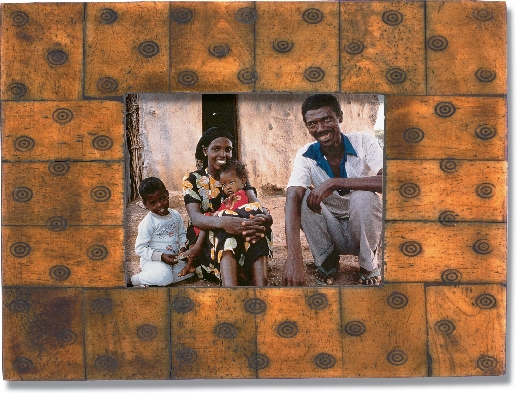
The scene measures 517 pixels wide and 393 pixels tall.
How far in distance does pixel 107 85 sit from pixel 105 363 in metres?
1.54

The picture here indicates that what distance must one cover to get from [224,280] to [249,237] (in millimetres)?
275

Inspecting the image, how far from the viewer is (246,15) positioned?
4.66 meters

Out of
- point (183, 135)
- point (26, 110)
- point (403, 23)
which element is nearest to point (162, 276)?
point (183, 135)

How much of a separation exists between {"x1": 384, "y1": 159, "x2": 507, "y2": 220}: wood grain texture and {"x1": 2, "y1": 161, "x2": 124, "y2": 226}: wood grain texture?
4.96 ft

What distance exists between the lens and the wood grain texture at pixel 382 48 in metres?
4.64

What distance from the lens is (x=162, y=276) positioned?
4.70 meters

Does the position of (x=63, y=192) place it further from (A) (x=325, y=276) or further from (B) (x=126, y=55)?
(A) (x=325, y=276)

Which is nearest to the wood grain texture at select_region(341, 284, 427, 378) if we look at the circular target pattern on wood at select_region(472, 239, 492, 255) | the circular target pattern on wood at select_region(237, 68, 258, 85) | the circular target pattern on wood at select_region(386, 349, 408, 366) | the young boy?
the circular target pattern on wood at select_region(386, 349, 408, 366)

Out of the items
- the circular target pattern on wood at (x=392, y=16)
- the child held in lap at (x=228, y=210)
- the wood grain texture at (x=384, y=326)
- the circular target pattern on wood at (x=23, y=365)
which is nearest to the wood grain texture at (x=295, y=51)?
the circular target pattern on wood at (x=392, y=16)

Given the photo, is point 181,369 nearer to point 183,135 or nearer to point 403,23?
point 183,135

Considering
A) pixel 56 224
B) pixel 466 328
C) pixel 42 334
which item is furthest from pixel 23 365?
pixel 466 328

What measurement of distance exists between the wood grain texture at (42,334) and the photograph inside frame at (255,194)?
1.37 ft

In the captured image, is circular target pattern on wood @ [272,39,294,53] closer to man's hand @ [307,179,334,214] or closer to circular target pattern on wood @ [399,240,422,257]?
man's hand @ [307,179,334,214]

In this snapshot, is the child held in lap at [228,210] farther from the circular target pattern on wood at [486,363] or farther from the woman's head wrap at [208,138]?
the circular target pattern on wood at [486,363]
